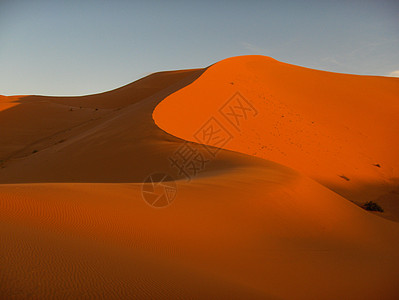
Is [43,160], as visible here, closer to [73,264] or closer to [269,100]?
[73,264]

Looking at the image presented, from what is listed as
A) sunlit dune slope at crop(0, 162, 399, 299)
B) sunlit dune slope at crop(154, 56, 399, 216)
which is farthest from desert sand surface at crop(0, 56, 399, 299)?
sunlit dune slope at crop(154, 56, 399, 216)

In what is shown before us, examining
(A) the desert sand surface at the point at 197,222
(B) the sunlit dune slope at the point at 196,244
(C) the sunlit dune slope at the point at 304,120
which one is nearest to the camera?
(B) the sunlit dune slope at the point at 196,244

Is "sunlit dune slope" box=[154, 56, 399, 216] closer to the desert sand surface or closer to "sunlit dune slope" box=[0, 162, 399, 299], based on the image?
the desert sand surface

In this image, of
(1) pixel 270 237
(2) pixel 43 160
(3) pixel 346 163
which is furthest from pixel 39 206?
(3) pixel 346 163

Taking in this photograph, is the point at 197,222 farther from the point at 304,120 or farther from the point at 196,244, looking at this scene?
the point at 304,120

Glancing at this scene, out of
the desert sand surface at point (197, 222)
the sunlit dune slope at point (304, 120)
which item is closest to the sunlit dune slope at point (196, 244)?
the desert sand surface at point (197, 222)

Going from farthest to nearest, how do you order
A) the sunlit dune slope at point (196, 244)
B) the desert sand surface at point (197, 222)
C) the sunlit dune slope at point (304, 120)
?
1. the sunlit dune slope at point (304, 120)
2. the desert sand surface at point (197, 222)
3. the sunlit dune slope at point (196, 244)

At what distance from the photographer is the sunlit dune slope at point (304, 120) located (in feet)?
42.2

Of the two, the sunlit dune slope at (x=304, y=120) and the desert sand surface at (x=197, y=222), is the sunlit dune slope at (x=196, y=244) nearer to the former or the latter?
the desert sand surface at (x=197, y=222)

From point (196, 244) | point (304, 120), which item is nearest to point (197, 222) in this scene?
point (196, 244)

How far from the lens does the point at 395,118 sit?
20266mm

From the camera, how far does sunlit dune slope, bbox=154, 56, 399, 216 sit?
12.9 meters

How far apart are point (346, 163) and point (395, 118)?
8.88 m

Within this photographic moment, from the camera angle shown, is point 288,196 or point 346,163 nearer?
point 288,196
